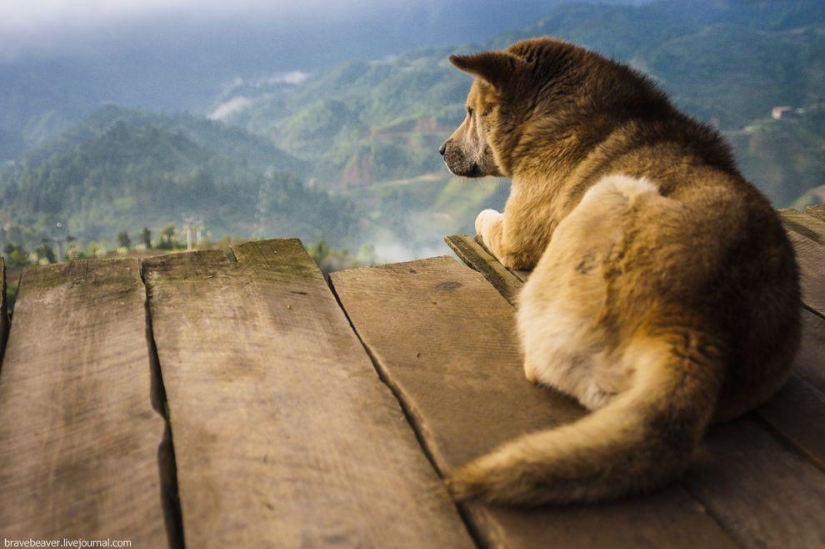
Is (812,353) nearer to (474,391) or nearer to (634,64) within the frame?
(474,391)

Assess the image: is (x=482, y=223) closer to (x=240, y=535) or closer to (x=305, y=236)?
(x=240, y=535)

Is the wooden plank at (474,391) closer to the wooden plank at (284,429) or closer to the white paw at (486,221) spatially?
the wooden plank at (284,429)

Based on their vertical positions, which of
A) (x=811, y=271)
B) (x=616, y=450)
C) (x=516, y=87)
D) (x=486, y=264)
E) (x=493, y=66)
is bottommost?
(x=486, y=264)

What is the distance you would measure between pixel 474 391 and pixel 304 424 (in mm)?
619

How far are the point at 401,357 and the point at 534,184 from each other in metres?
1.50

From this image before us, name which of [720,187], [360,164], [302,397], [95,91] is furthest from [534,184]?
[95,91]

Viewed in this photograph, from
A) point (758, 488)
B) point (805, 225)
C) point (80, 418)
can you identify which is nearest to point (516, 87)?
point (805, 225)

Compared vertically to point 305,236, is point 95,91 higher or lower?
lower

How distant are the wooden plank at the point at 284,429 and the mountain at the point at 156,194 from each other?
95.7 m

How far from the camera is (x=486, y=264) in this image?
375 centimetres

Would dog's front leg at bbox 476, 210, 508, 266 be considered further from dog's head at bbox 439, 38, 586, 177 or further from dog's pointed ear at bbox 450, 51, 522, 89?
dog's pointed ear at bbox 450, 51, 522, 89

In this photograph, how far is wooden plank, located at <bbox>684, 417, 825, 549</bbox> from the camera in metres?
1.74

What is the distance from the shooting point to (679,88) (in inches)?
3693

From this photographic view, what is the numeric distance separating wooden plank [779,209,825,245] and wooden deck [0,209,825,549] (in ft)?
3.68
